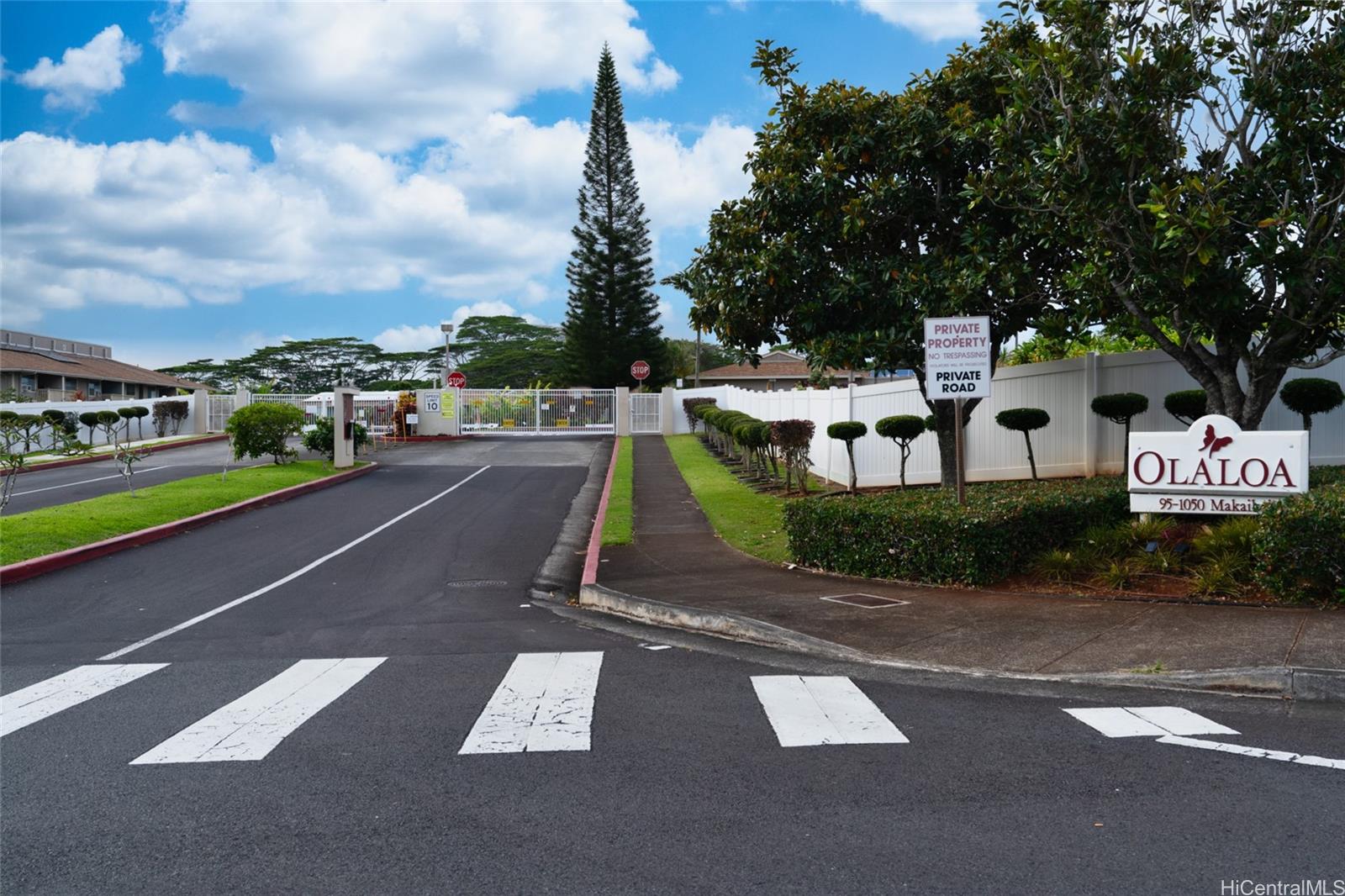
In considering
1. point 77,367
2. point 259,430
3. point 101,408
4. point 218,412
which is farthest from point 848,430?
point 77,367

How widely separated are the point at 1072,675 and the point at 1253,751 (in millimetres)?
1800

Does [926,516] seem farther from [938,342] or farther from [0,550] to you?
[0,550]

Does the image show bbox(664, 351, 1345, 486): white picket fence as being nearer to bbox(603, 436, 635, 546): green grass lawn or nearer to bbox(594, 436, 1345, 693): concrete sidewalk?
bbox(603, 436, 635, 546): green grass lawn

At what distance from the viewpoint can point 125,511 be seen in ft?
56.3

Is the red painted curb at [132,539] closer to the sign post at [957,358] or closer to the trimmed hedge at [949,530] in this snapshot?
the trimmed hedge at [949,530]

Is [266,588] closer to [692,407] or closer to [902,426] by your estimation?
[902,426]

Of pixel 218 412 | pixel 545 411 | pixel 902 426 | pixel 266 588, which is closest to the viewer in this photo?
pixel 266 588

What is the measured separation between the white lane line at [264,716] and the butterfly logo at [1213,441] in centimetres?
804

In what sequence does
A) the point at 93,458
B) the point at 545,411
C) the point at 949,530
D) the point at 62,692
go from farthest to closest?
the point at 545,411 → the point at 93,458 → the point at 949,530 → the point at 62,692

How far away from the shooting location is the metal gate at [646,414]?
4622 cm

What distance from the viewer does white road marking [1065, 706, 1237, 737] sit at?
5.92 meters

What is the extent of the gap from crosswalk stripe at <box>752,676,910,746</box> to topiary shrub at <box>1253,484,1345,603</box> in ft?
14.2

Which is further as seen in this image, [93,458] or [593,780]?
[93,458]

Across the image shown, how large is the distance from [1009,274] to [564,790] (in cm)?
1026
